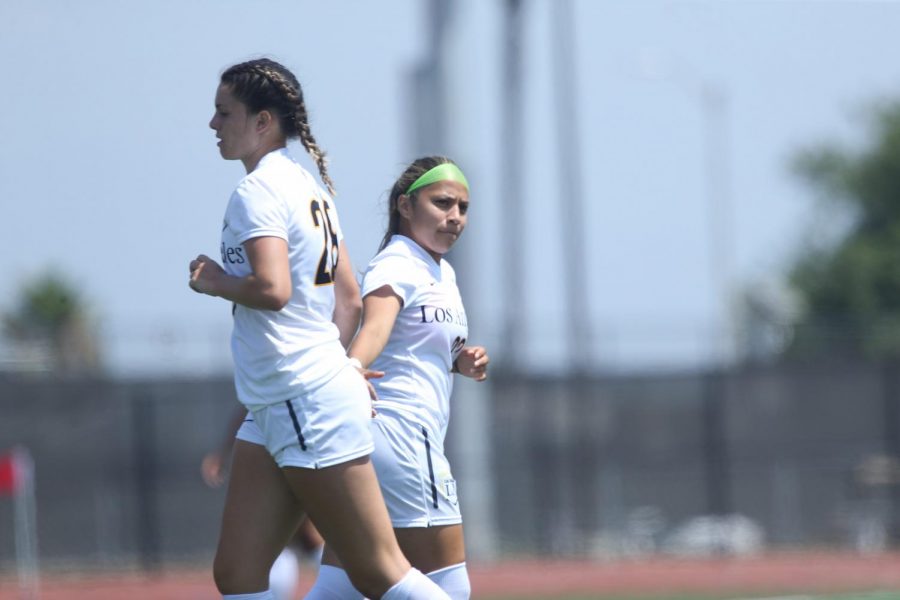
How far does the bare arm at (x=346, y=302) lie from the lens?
15.6ft

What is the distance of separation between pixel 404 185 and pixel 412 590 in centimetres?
139

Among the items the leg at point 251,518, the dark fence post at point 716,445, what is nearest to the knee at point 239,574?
the leg at point 251,518

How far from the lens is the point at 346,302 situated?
15.7 ft

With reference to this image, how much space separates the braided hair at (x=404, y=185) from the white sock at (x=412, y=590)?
1188mm

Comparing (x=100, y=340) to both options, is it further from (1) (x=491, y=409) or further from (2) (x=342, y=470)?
(2) (x=342, y=470)

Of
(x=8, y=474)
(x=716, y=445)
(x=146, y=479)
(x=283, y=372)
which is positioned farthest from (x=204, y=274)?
(x=716, y=445)

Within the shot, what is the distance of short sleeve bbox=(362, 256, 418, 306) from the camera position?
4.79 meters

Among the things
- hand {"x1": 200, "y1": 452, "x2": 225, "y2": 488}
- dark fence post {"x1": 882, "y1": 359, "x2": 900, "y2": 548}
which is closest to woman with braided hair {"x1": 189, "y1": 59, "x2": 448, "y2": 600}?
hand {"x1": 200, "y1": 452, "x2": 225, "y2": 488}

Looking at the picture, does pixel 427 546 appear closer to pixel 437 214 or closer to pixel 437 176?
pixel 437 214

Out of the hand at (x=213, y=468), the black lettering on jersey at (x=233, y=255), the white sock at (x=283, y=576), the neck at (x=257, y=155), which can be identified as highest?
the neck at (x=257, y=155)

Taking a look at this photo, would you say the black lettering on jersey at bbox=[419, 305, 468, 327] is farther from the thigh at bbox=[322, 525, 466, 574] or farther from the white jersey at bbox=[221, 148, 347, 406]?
the thigh at bbox=[322, 525, 466, 574]

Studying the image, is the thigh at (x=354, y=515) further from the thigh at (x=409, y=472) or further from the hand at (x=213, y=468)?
the hand at (x=213, y=468)

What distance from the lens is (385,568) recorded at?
173 inches

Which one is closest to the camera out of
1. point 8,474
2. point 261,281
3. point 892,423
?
point 261,281
